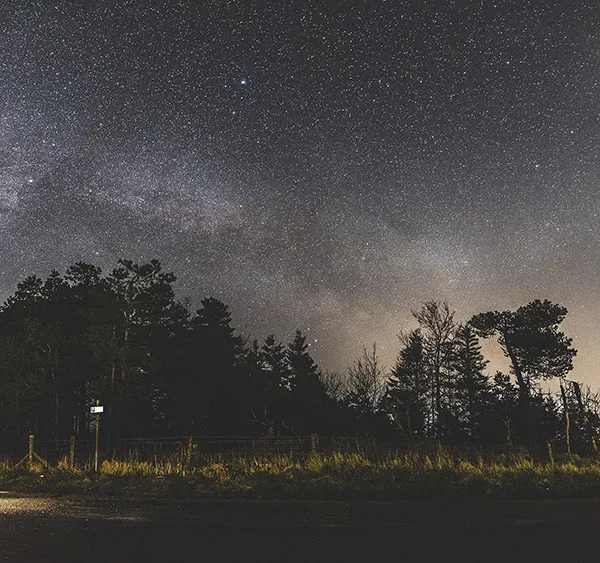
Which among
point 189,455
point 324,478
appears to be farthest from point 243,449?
point 324,478

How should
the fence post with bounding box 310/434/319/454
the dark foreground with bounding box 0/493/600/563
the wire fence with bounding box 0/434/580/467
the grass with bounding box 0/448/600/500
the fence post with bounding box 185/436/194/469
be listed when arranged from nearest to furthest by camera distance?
the dark foreground with bounding box 0/493/600/563
the grass with bounding box 0/448/600/500
the fence post with bounding box 185/436/194/469
the fence post with bounding box 310/434/319/454
the wire fence with bounding box 0/434/580/467

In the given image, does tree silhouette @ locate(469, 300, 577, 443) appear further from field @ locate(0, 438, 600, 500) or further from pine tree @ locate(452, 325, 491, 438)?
field @ locate(0, 438, 600, 500)

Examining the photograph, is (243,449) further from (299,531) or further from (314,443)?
(299,531)

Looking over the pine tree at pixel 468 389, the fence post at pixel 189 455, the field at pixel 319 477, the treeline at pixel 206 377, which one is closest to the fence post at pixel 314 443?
the field at pixel 319 477

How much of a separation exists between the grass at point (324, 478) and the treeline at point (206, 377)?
17153 millimetres

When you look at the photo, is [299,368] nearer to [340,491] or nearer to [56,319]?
[56,319]

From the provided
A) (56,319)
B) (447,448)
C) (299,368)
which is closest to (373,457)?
(447,448)

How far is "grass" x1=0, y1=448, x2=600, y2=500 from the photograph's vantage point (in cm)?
1305

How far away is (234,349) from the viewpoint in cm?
4409

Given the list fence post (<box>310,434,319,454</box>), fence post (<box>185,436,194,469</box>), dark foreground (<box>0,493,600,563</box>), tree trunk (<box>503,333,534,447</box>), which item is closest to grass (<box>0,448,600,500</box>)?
fence post (<box>185,436,194,469</box>)

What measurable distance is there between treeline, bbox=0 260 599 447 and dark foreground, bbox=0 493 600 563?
23474 mm

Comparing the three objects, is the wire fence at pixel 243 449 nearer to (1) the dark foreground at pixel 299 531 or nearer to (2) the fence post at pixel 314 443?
(2) the fence post at pixel 314 443

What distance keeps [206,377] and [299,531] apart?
33.1m

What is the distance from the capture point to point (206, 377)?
40.9m
